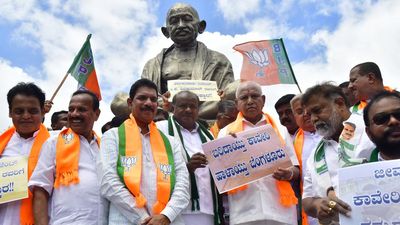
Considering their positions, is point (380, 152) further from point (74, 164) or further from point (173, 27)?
point (173, 27)

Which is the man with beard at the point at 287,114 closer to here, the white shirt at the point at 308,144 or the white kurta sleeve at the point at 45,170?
the white shirt at the point at 308,144

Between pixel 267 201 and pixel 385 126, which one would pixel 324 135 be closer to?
pixel 385 126

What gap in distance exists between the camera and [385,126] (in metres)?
2.62

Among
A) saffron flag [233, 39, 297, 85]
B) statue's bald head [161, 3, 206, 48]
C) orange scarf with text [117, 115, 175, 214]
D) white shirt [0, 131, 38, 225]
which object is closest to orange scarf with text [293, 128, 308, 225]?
orange scarf with text [117, 115, 175, 214]

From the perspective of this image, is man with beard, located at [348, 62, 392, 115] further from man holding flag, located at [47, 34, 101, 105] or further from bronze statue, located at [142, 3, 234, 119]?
man holding flag, located at [47, 34, 101, 105]

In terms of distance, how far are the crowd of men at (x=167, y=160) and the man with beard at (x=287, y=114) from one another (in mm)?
217

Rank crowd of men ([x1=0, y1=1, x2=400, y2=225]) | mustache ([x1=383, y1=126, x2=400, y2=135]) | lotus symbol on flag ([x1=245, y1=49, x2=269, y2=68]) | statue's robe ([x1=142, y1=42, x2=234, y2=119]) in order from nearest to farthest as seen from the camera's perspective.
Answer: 1. mustache ([x1=383, y1=126, x2=400, y2=135])
2. crowd of men ([x1=0, y1=1, x2=400, y2=225])
3. lotus symbol on flag ([x1=245, y1=49, x2=269, y2=68])
4. statue's robe ([x1=142, y1=42, x2=234, y2=119])

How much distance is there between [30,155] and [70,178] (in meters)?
0.50

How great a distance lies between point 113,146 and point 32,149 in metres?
0.75

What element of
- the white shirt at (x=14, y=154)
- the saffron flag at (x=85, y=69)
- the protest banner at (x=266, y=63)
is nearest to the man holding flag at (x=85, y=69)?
the saffron flag at (x=85, y=69)

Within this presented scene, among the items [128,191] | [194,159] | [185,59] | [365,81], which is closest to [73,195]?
[128,191]

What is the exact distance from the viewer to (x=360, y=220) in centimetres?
242

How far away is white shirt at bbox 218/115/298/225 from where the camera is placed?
4.13 m

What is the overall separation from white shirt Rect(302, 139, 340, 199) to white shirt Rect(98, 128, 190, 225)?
1.03m
